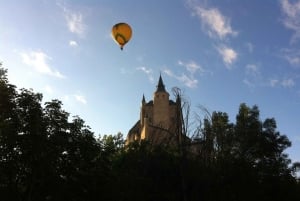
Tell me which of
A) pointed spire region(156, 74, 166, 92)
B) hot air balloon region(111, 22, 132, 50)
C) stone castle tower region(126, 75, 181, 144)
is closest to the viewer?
hot air balloon region(111, 22, 132, 50)

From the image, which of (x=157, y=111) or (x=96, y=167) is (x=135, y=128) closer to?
(x=157, y=111)

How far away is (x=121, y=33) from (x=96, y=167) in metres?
7.76

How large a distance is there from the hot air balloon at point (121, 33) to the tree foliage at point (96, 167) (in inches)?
201

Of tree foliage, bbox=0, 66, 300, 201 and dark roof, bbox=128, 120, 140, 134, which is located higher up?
dark roof, bbox=128, 120, 140, 134

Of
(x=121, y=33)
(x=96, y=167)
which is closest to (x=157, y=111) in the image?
(x=96, y=167)

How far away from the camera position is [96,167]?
24.2m

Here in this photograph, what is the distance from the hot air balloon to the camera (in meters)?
20.7

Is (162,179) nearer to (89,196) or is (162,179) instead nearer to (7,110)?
(89,196)

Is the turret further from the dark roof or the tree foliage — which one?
the tree foliage

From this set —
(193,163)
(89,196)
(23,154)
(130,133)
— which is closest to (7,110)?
(23,154)

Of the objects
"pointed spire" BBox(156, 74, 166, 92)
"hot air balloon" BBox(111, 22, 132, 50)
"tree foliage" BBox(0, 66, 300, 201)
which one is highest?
"pointed spire" BBox(156, 74, 166, 92)

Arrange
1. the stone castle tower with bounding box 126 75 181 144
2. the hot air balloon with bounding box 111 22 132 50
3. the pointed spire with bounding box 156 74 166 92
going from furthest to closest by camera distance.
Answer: the pointed spire with bounding box 156 74 166 92 → the stone castle tower with bounding box 126 75 181 144 → the hot air balloon with bounding box 111 22 132 50

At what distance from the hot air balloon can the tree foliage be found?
511 cm

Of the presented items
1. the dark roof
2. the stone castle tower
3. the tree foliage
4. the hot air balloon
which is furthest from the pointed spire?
the hot air balloon
